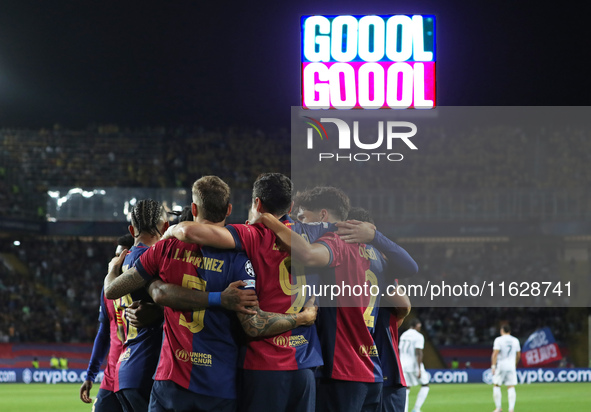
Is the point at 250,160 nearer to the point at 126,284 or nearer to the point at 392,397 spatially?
the point at 392,397

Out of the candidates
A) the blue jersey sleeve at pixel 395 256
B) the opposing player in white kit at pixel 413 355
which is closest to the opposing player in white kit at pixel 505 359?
the opposing player in white kit at pixel 413 355

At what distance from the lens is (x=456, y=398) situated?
16.7 metres

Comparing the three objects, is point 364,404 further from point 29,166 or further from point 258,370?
point 29,166

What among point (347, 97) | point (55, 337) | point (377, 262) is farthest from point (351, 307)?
point (55, 337)

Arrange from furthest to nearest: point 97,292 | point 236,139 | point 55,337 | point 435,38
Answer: point 236,139, point 97,292, point 55,337, point 435,38

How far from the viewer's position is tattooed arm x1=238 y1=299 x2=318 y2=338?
3850 millimetres

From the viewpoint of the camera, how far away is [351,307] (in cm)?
450

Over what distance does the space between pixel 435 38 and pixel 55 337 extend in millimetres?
15990

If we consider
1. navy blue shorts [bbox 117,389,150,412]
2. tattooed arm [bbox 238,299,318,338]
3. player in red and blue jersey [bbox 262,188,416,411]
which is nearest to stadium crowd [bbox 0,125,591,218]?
player in red and blue jersey [bbox 262,188,416,411]

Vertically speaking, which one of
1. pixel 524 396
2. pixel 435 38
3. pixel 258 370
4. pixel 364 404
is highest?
pixel 435 38

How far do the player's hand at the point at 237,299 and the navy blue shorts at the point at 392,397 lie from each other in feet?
5.85

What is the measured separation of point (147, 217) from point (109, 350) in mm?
1203

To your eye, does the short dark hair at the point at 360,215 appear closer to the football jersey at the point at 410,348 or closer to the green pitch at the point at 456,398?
the football jersey at the point at 410,348

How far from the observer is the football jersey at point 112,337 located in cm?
500
